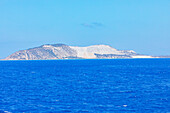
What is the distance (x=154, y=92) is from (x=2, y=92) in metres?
27.0

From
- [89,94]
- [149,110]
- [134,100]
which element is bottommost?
[149,110]

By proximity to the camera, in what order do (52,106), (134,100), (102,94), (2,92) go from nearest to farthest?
1. (52,106)
2. (134,100)
3. (102,94)
4. (2,92)

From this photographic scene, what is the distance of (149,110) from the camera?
124 feet

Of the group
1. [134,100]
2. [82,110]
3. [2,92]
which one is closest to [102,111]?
[82,110]

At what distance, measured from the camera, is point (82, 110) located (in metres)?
38.0

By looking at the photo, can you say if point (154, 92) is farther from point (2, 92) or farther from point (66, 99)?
point (2, 92)

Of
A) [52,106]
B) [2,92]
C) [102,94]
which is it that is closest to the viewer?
[52,106]

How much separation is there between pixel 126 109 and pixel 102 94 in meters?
12.6

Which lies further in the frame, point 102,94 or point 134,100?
point 102,94

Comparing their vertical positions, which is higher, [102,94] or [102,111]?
[102,94]

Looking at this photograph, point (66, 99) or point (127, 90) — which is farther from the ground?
point (127, 90)

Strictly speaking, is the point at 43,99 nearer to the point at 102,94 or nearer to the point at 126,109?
the point at 102,94

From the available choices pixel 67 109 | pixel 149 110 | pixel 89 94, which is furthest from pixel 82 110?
pixel 89 94

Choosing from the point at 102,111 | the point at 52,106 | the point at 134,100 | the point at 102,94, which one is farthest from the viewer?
the point at 102,94
